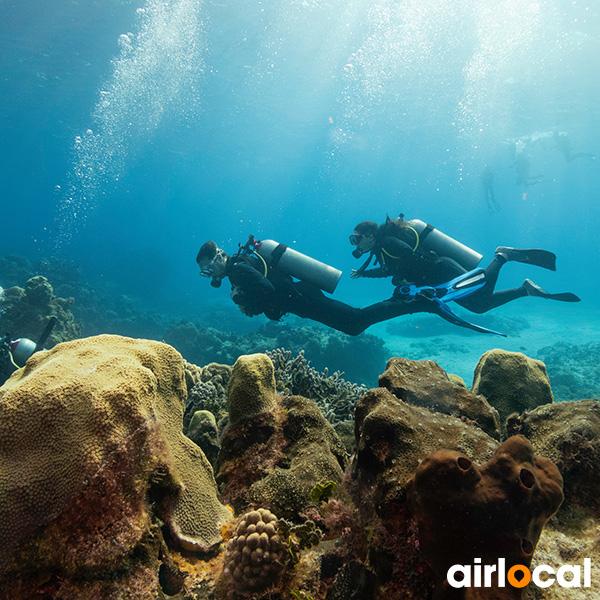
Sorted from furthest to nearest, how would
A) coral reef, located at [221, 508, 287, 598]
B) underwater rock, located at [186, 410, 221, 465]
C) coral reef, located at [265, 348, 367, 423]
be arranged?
coral reef, located at [265, 348, 367, 423], underwater rock, located at [186, 410, 221, 465], coral reef, located at [221, 508, 287, 598]

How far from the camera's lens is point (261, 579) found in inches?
73.2

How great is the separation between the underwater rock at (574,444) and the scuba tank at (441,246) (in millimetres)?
6974

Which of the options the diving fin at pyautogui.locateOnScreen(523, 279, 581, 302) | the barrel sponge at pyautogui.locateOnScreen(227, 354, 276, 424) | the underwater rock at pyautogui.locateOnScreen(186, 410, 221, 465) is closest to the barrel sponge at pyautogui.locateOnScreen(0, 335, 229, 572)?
the barrel sponge at pyautogui.locateOnScreen(227, 354, 276, 424)

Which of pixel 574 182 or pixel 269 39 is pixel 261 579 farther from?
pixel 574 182

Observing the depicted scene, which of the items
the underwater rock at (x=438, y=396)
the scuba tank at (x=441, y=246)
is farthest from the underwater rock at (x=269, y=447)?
the scuba tank at (x=441, y=246)

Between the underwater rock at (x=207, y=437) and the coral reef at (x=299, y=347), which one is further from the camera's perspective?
the coral reef at (x=299, y=347)

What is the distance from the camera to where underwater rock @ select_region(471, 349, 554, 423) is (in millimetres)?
3996

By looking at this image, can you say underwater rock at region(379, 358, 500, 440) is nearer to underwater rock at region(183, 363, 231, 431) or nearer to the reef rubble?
the reef rubble

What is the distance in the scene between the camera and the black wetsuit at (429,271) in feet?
28.5

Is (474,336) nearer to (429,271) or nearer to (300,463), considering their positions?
(429,271)

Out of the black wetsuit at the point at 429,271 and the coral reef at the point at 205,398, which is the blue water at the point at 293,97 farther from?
the coral reef at the point at 205,398

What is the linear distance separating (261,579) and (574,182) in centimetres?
11202

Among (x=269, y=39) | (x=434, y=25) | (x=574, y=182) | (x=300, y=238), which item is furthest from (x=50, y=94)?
(x=300, y=238)

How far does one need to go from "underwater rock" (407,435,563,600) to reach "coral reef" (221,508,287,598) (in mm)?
927
